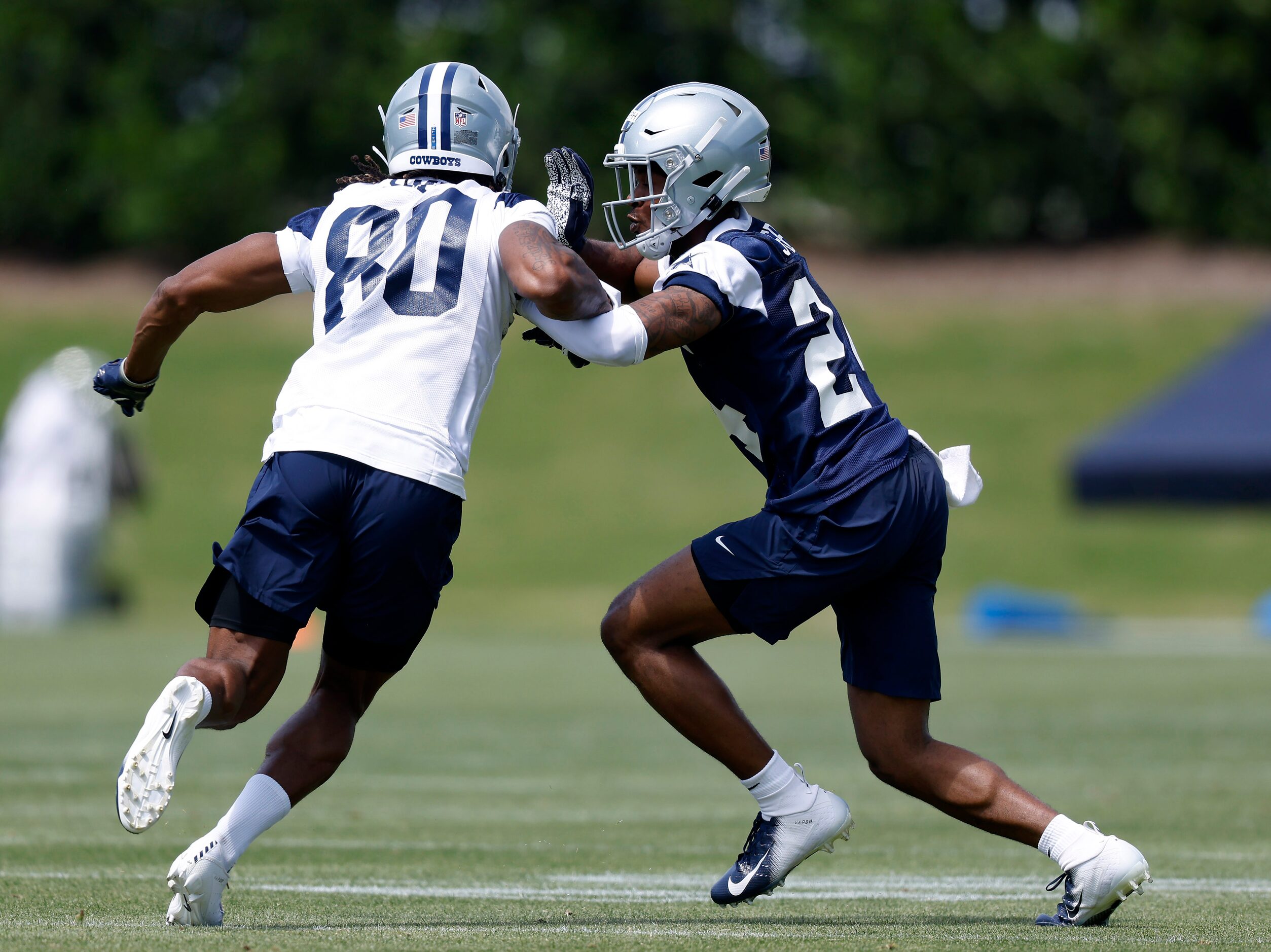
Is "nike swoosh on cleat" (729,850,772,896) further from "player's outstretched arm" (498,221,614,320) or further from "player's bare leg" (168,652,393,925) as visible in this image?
"player's outstretched arm" (498,221,614,320)

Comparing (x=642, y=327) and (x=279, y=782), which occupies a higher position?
(x=642, y=327)

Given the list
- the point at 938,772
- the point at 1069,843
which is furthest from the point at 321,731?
the point at 1069,843

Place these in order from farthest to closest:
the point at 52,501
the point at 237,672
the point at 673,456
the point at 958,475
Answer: the point at 673,456
the point at 52,501
the point at 958,475
the point at 237,672

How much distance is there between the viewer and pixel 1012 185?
110 ft

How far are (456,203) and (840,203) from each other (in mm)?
29792

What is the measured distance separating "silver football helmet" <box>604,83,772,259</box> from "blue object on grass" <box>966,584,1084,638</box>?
15.0 metres

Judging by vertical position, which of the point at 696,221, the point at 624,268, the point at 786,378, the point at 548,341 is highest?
the point at 696,221

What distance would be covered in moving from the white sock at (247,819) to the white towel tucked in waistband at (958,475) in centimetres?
176

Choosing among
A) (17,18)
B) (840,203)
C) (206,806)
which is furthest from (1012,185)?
(206,806)

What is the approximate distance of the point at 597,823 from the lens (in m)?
6.59

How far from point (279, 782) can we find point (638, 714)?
7.11 m

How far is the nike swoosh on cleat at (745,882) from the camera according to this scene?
14.9 feet

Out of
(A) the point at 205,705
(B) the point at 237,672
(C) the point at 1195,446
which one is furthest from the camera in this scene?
(C) the point at 1195,446

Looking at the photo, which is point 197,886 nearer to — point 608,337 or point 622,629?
point 622,629
